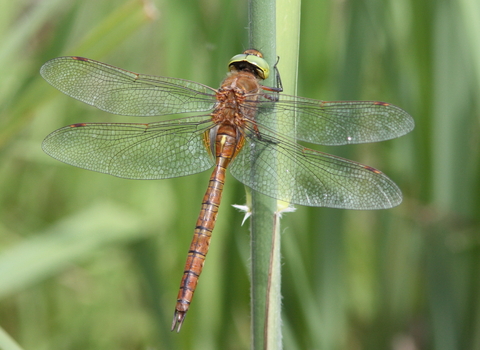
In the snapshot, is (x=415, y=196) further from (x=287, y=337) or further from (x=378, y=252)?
(x=287, y=337)

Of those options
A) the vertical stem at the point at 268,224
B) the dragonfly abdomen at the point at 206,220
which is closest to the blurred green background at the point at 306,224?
the dragonfly abdomen at the point at 206,220

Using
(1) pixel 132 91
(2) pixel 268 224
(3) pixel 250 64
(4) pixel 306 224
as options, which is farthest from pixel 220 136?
(4) pixel 306 224

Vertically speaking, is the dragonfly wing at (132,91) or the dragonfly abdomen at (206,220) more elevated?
the dragonfly wing at (132,91)

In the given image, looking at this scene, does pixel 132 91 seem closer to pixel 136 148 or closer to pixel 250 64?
pixel 136 148

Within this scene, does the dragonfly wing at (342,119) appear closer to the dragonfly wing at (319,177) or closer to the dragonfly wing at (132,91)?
the dragonfly wing at (319,177)

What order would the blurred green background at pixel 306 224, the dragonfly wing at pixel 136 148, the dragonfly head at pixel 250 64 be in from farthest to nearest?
the blurred green background at pixel 306 224 → the dragonfly wing at pixel 136 148 → the dragonfly head at pixel 250 64

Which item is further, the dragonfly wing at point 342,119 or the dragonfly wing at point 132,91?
the dragonfly wing at point 132,91

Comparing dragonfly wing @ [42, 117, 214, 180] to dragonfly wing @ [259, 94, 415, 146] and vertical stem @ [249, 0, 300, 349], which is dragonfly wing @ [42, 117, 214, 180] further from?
vertical stem @ [249, 0, 300, 349]

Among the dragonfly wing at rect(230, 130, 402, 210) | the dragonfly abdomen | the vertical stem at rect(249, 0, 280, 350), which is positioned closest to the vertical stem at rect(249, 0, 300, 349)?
the vertical stem at rect(249, 0, 280, 350)
